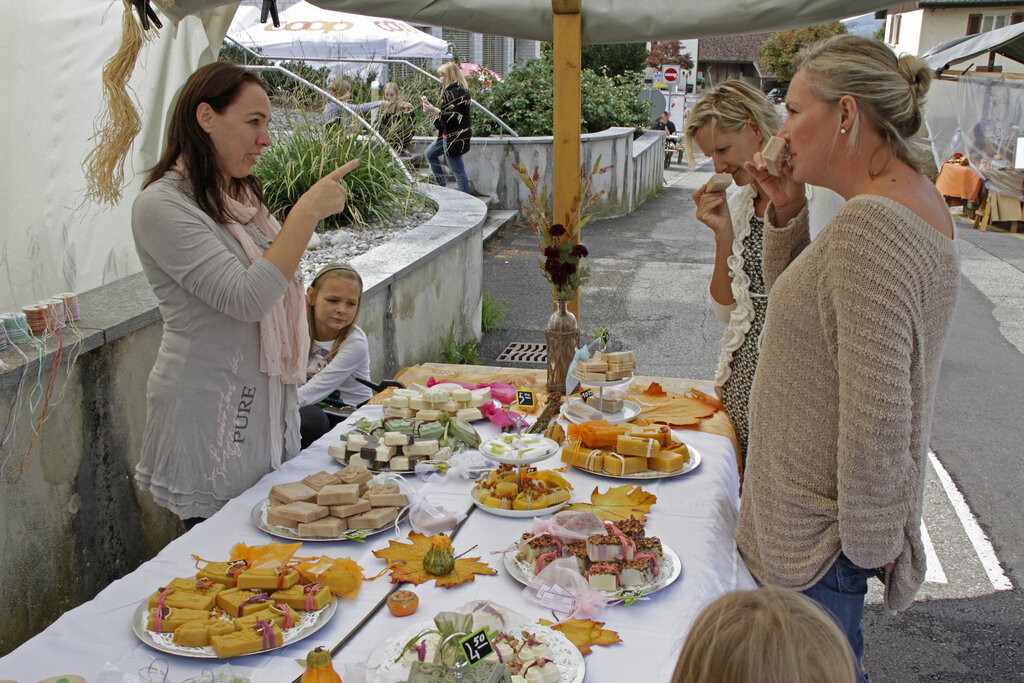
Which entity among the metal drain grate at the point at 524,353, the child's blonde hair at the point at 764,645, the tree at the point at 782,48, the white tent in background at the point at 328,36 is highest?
the tree at the point at 782,48

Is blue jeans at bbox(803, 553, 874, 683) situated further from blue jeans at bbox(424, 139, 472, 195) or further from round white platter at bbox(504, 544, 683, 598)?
blue jeans at bbox(424, 139, 472, 195)

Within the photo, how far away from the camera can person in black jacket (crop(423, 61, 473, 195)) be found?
35.8 feet

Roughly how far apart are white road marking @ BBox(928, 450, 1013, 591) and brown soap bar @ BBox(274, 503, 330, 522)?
3202 millimetres

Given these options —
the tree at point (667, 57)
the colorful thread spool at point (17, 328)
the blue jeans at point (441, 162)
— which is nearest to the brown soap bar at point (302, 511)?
the colorful thread spool at point (17, 328)

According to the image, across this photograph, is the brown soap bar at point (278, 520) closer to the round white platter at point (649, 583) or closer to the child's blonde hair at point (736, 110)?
the round white platter at point (649, 583)

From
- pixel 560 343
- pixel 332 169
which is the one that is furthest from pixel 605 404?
pixel 332 169

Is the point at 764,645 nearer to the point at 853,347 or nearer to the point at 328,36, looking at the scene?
the point at 853,347

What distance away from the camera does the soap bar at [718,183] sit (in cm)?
291

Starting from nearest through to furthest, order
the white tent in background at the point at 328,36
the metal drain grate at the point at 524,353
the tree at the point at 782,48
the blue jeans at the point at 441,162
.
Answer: the metal drain grate at the point at 524,353 < the blue jeans at the point at 441,162 < the white tent in background at the point at 328,36 < the tree at the point at 782,48

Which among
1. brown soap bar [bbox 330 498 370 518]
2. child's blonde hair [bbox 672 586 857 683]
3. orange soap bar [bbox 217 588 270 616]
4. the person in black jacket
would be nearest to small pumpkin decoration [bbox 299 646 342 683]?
orange soap bar [bbox 217 588 270 616]

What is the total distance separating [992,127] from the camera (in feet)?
47.8

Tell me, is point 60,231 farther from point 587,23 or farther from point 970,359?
point 970,359

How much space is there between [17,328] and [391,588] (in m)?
1.79

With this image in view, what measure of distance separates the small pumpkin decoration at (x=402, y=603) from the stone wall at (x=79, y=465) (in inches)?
64.6
